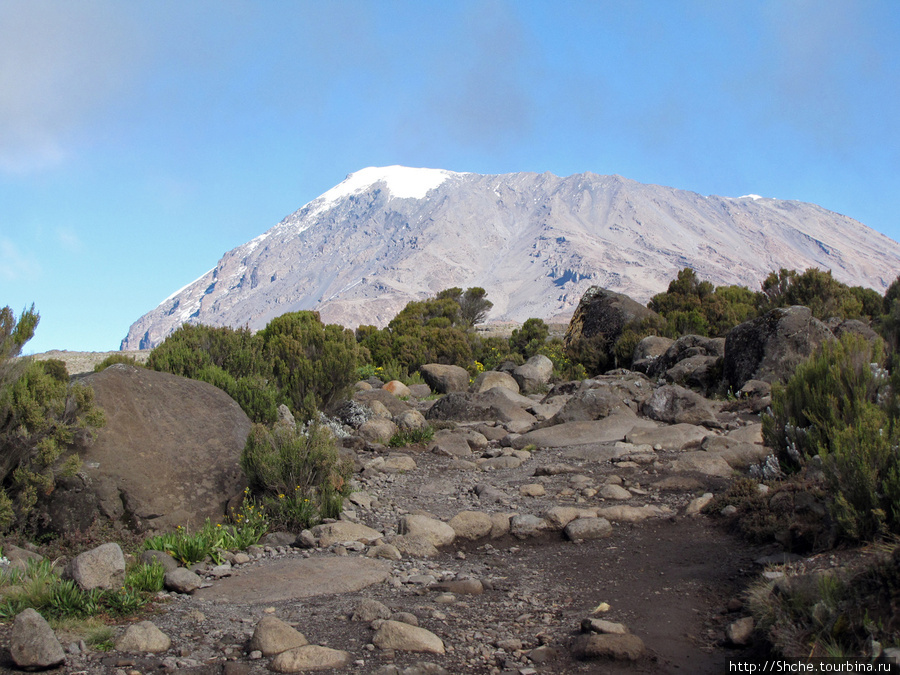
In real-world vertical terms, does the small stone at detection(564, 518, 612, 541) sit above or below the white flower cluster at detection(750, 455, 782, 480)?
below

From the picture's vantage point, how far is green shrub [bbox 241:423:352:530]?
690 cm

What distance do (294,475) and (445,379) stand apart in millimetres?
11717

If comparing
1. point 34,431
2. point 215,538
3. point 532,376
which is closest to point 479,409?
point 532,376

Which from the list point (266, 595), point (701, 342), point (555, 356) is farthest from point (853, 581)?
point (555, 356)

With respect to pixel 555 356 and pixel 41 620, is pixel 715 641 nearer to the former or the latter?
pixel 41 620

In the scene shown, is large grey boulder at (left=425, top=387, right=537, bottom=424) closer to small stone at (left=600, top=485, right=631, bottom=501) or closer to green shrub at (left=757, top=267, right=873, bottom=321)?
small stone at (left=600, top=485, right=631, bottom=501)

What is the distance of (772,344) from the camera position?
13281mm

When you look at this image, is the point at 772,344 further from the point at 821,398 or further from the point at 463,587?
the point at 463,587

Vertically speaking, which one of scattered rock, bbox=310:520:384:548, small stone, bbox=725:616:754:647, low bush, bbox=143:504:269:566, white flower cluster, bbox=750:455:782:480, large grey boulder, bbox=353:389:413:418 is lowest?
small stone, bbox=725:616:754:647

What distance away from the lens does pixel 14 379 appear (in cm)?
621

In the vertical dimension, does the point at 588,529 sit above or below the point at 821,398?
below

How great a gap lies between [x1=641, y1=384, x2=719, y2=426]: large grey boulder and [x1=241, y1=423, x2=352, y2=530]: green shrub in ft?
21.2

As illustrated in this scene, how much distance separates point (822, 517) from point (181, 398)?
6251 millimetres

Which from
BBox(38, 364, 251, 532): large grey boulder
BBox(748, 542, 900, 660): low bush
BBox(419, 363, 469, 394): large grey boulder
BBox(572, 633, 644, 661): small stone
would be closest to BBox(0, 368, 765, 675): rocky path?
BBox(572, 633, 644, 661): small stone
